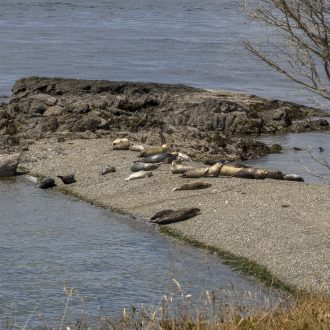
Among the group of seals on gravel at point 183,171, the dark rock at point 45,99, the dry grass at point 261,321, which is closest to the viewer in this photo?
the dry grass at point 261,321

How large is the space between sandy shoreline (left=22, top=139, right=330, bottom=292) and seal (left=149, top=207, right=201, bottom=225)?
0.47ft

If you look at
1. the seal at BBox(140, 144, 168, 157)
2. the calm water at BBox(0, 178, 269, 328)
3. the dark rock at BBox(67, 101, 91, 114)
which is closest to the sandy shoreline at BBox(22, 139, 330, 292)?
the seal at BBox(140, 144, 168, 157)

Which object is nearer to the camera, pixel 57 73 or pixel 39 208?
pixel 39 208

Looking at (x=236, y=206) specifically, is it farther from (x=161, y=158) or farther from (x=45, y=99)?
(x=45, y=99)

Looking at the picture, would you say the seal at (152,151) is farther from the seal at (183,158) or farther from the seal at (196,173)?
the seal at (196,173)

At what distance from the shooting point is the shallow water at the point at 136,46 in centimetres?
3891

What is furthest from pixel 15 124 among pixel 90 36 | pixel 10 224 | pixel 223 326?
pixel 90 36

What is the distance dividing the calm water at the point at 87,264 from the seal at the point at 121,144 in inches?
147

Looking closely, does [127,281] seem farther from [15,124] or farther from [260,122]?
[260,122]

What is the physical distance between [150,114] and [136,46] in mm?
21462

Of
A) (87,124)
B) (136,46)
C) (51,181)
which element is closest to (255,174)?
(51,181)

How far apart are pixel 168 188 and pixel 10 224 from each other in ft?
11.1

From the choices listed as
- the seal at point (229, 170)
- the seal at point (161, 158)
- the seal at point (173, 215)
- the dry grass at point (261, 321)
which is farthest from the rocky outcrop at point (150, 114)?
the dry grass at point (261, 321)

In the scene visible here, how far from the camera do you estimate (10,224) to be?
697 inches
